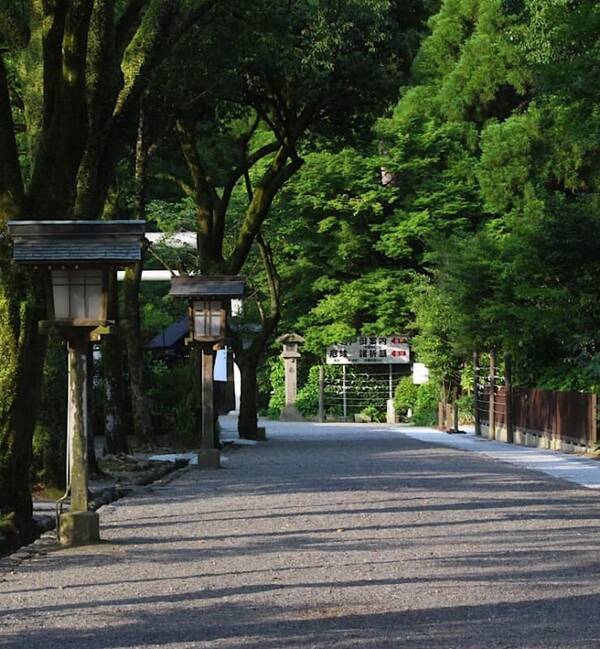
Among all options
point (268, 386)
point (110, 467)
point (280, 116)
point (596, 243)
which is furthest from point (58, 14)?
point (268, 386)

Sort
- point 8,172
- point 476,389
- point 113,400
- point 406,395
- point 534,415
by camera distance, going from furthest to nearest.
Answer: point 406,395 → point 476,389 → point 534,415 → point 113,400 → point 8,172

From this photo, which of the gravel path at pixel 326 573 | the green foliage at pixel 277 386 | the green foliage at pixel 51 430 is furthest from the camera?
the green foliage at pixel 277 386

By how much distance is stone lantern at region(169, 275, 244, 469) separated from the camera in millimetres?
26297

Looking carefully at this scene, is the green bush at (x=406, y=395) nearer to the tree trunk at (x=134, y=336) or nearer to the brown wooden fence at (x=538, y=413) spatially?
the brown wooden fence at (x=538, y=413)

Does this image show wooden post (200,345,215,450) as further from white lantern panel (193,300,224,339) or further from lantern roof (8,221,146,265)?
lantern roof (8,221,146,265)

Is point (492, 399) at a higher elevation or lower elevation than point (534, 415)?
higher

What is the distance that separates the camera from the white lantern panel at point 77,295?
13430mm

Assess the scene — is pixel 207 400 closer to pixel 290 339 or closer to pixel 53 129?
pixel 53 129

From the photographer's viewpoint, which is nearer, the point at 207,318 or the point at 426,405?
the point at 207,318

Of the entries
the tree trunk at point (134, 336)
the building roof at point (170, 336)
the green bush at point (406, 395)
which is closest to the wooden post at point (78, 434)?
the tree trunk at point (134, 336)

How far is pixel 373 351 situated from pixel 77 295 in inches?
1656

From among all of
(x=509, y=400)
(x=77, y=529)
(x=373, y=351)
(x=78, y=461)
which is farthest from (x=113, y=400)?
(x=373, y=351)

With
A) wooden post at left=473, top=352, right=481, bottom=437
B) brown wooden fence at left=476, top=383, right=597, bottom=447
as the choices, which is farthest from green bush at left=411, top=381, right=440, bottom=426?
brown wooden fence at left=476, top=383, right=597, bottom=447

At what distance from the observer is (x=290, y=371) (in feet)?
185
